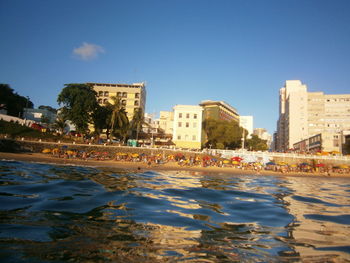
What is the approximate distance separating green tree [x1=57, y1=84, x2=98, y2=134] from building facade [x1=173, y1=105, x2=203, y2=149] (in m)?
22.1

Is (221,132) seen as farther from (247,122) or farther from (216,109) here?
(247,122)

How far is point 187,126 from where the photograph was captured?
63.2 metres

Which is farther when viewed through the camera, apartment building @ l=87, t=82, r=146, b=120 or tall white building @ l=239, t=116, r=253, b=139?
tall white building @ l=239, t=116, r=253, b=139

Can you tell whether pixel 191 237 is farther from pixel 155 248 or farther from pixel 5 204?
pixel 5 204

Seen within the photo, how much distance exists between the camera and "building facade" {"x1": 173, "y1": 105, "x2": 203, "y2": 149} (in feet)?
205

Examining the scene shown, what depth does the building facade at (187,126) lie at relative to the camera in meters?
62.6

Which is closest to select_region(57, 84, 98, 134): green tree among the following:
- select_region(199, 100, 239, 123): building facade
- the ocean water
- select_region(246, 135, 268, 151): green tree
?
the ocean water

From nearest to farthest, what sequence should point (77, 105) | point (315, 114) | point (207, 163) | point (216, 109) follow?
point (207, 163), point (77, 105), point (216, 109), point (315, 114)

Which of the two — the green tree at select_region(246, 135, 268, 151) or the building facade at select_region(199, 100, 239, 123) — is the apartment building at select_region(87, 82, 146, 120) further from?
the green tree at select_region(246, 135, 268, 151)

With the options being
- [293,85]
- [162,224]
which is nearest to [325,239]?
[162,224]

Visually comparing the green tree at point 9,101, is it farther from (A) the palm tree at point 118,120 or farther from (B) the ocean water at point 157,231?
(B) the ocean water at point 157,231

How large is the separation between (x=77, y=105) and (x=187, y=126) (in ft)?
93.5

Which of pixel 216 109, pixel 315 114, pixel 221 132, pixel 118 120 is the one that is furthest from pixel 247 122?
pixel 118 120

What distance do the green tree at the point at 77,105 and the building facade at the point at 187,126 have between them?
72.5 feet
